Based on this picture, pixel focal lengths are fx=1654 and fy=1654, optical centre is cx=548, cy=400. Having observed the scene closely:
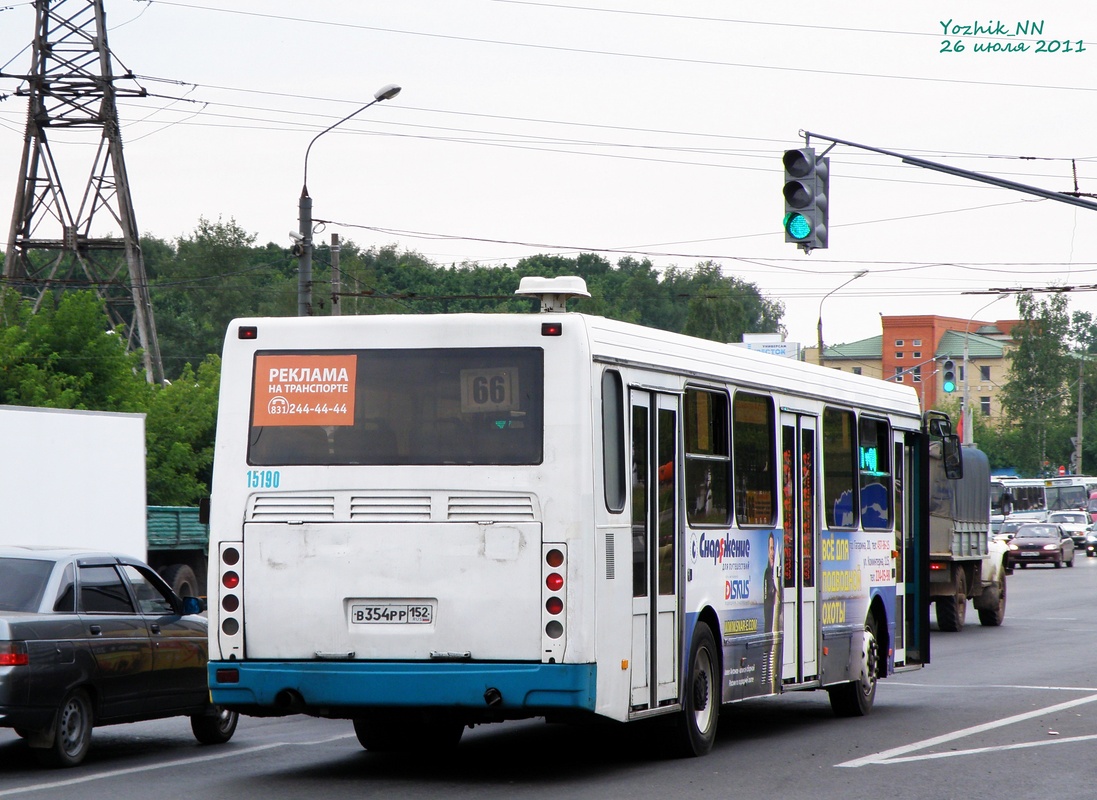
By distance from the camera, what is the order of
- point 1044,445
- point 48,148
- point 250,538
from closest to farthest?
point 250,538 < point 48,148 < point 1044,445

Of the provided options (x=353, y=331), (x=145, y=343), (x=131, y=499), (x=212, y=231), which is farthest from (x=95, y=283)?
(x=212, y=231)

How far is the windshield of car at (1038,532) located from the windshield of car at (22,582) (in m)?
49.0

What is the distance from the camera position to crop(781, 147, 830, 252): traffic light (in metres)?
16.6

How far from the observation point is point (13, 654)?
34.3 ft

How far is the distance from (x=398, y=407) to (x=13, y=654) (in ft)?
9.68

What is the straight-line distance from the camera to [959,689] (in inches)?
685

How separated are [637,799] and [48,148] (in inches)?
1310

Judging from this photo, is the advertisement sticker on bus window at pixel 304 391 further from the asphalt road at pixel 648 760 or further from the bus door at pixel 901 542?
the bus door at pixel 901 542

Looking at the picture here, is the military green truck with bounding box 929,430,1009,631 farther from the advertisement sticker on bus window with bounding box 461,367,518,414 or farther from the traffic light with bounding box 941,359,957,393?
the advertisement sticker on bus window with bounding box 461,367,518,414

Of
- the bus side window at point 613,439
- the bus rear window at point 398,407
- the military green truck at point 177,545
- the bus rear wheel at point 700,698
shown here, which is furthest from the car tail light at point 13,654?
the military green truck at point 177,545

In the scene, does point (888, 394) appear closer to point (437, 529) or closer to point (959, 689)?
point (959, 689)

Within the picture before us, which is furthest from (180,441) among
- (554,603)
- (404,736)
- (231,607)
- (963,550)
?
(554,603)

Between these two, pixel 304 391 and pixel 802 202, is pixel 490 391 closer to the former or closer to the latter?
pixel 304 391

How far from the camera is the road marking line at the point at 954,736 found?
37.6ft
